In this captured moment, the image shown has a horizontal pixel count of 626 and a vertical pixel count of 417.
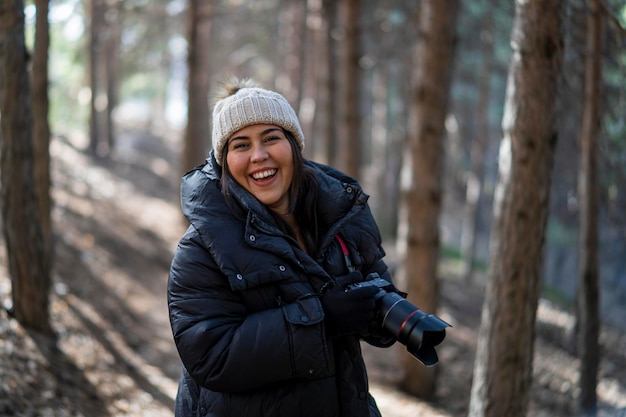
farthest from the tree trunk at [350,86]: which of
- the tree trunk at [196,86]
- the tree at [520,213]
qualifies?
the tree at [520,213]

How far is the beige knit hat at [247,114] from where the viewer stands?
9.54ft

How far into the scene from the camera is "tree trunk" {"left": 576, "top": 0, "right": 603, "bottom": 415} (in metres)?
8.48

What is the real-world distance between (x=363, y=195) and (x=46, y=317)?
4.81 meters

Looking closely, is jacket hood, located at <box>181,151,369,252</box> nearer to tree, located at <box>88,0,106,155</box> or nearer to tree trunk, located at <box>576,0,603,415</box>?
tree trunk, located at <box>576,0,603,415</box>

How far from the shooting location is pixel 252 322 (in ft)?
8.47

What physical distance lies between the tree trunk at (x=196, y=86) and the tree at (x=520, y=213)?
400 inches

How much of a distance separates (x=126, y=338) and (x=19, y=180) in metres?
3.51

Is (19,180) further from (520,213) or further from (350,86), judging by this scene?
(350,86)

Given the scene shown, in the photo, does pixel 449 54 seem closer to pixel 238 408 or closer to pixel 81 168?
pixel 238 408

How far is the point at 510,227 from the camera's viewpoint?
5039 millimetres

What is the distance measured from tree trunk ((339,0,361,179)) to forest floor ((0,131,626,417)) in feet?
13.1

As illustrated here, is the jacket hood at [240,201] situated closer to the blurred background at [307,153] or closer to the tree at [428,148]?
the blurred background at [307,153]

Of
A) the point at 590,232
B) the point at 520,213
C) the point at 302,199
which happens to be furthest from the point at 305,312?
the point at 590,232

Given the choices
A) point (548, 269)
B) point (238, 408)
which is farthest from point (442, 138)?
point (548, 269)
